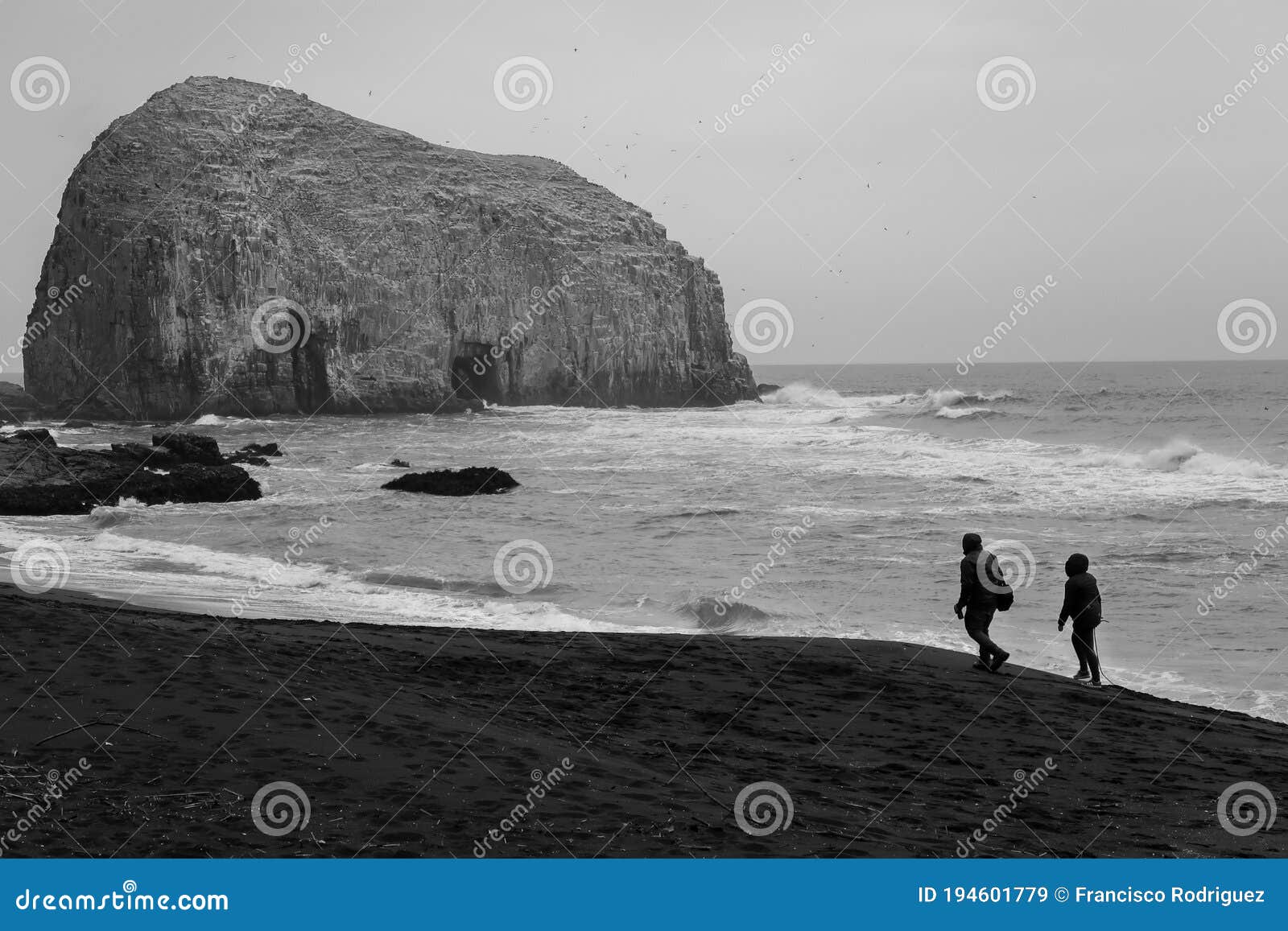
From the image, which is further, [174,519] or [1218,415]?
[1218,415]

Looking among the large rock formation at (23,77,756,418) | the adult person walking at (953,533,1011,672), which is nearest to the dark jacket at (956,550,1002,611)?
the adult person walking at (953,533,1011,672)

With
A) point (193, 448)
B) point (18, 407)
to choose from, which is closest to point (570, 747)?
point (193, 448)

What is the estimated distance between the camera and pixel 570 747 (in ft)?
24.2

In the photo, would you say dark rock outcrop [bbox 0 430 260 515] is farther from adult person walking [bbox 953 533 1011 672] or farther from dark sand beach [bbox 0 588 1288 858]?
adult person walking [bbox 953 533 1011 672]

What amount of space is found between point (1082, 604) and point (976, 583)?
1.01 m

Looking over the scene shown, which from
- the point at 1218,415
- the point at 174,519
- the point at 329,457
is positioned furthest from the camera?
the point at 1218,415

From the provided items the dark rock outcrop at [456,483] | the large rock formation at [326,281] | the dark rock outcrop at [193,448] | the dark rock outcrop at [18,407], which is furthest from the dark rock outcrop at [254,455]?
the dark rock outcrop at [18,407]

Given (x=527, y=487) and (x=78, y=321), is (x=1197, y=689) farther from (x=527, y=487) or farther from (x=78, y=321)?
(x=78, y=321)

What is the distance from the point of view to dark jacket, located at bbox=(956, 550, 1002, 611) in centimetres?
1105

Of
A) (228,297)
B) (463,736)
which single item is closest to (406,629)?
(463,736)

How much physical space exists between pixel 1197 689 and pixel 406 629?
811cm

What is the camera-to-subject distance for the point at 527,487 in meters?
30.5

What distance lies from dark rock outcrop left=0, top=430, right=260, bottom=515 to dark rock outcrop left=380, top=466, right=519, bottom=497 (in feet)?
12.5

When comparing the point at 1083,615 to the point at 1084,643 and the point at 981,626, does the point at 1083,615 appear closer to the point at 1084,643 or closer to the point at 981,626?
the point at 1084,643
